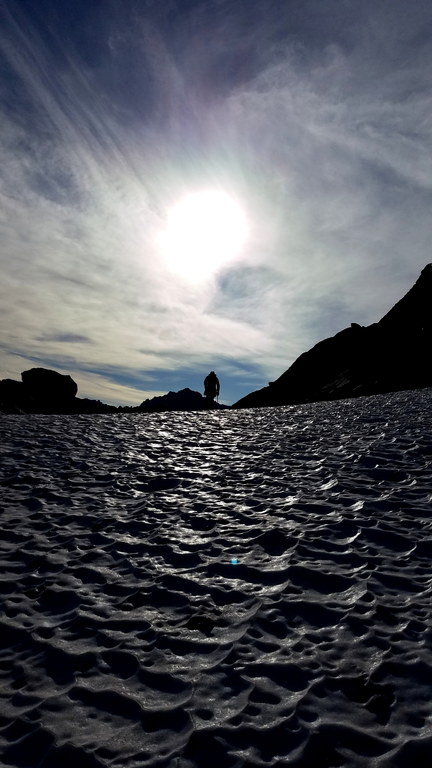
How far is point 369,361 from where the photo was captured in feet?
119

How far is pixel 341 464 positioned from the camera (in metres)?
11.3

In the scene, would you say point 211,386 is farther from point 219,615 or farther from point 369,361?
point 219,615

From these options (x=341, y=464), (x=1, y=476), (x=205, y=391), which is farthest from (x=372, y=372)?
(x=1, y=476)

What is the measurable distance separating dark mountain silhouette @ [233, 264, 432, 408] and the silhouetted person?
524 cm

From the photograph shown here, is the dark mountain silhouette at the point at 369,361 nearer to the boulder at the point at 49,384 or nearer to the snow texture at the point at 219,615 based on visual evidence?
the snow texture at the point at 219,615

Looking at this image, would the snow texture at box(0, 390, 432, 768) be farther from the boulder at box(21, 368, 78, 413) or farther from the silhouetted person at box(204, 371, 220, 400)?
the boulder at box(21, 368, 78, 413)

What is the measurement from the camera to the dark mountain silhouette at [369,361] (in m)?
31.0

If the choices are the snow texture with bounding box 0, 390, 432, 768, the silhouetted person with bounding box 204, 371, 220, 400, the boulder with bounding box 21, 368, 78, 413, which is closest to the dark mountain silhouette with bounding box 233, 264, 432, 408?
the silhouetted person with bounding box 204, 371, 220, 400

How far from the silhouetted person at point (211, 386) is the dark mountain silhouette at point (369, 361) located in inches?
206

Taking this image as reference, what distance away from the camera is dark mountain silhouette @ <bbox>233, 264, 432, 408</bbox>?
30984 mm

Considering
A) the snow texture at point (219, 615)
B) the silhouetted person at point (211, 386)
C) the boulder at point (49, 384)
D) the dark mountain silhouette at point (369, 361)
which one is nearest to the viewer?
the snow texture at point (219, 615)

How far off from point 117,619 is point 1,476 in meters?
6.83

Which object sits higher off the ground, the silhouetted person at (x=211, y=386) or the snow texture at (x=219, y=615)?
the silhouetted person at (x=211, y=386)

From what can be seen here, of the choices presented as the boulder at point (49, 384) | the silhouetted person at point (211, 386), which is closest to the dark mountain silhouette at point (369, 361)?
the silhouetted person at point (211, 386)
